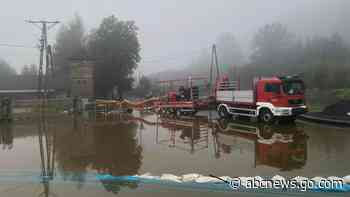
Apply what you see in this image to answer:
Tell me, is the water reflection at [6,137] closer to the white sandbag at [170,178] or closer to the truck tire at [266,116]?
the white sandbag at [170,178]

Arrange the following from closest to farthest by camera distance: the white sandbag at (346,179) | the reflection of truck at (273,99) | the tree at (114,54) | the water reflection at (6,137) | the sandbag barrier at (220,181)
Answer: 1. the sandbag barrier at (220,181)
2. the white sandbag at (346,179)
3. the water reflection at (6,137)
4. the reflection of truck at (273,99)
5. the tree at (114,54)

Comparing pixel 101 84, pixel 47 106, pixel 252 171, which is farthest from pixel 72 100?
pixel 252 171

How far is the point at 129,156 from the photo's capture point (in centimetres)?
767

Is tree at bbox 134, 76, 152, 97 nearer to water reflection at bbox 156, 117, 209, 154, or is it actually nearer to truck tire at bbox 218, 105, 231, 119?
truck tire at bbox 218, 105, 231, 119

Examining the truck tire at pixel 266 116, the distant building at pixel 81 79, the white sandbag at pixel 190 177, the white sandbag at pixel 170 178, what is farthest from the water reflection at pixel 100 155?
the distant building at pixel 81 79

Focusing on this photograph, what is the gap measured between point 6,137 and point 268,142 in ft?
34.6

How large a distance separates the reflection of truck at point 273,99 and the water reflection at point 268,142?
0.61 metres

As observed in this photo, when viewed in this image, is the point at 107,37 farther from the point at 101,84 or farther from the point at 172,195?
the point at 172,195

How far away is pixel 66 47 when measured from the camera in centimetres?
4266

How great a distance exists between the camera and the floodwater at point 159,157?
5.38 meters

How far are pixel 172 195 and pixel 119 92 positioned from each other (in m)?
33.8

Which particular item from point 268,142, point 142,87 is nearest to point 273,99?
point 268,142

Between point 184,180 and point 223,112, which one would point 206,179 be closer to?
point 184,180

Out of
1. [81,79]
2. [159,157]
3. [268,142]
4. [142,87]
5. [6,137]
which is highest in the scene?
[81,79]
